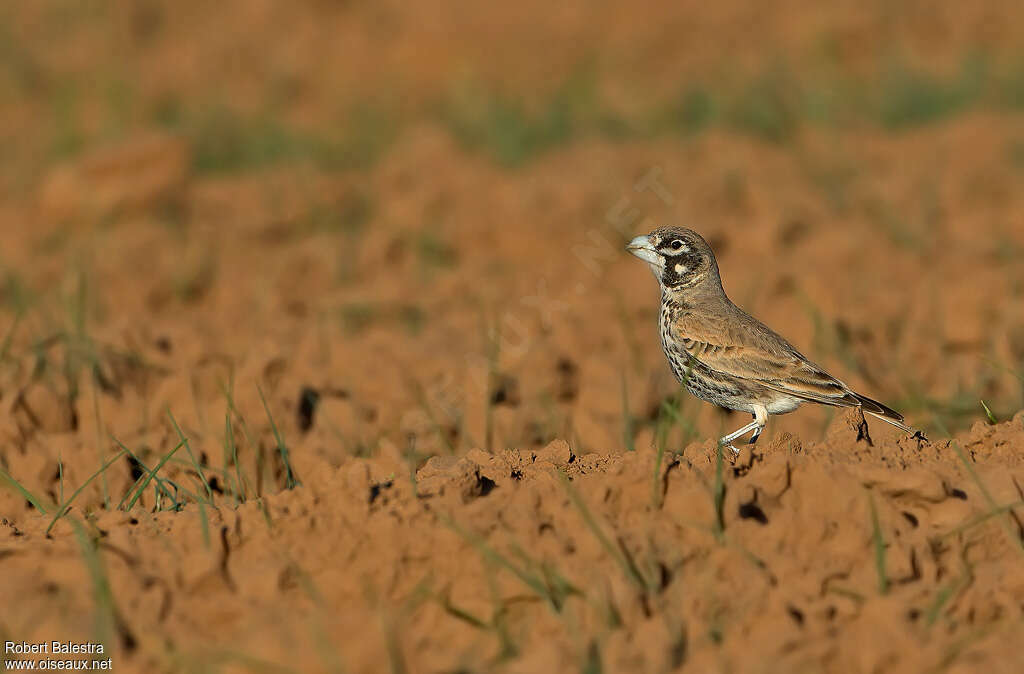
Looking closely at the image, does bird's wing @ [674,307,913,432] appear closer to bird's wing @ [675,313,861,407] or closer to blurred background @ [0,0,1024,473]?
bird's wing @ [675,313,861,407]

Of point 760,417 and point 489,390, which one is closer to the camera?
point 760,417

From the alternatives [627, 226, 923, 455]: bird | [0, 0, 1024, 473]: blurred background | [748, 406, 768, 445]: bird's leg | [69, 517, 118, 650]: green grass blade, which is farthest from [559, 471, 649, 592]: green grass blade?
[748, 406, 768, 445]: bird's leg

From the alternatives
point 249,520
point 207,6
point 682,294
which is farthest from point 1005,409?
point 207,6

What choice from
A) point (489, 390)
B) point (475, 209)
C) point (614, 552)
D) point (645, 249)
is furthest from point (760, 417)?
point (475, 209)

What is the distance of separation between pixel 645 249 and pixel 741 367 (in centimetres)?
85

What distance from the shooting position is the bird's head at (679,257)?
17.4 feet

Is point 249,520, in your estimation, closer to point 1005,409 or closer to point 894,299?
point 1005,409

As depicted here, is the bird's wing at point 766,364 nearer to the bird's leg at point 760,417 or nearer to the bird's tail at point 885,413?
the bird's tail at point 885,413

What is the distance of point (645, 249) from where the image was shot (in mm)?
5406

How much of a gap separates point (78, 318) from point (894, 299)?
4701 mm

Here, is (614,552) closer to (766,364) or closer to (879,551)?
(879,551)

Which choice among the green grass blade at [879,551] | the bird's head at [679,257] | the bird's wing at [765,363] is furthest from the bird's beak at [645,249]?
the green grass blade at [879,551]

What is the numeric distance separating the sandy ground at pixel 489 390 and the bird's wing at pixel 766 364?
0.58 feet

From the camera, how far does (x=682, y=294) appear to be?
17.4 ft
